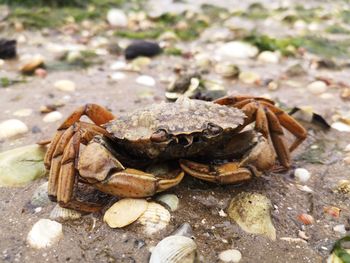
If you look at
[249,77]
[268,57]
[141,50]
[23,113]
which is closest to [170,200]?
[23,113]

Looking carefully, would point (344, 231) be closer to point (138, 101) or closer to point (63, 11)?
point (138, 101)

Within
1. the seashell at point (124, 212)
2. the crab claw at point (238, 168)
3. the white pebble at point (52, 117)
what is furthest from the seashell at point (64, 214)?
the white pebble at point (52, 117)

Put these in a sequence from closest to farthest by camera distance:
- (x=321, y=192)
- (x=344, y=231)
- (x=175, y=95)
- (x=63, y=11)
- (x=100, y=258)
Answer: (x=100, y=258)
(x=344, y=231)
(x=321, y=192)
(x=175, y=95)
(x=63, y=11)

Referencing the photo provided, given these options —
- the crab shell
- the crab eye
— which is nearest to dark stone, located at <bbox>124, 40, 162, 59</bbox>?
the crab shell

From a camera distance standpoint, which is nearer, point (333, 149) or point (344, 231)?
point (344, 231)

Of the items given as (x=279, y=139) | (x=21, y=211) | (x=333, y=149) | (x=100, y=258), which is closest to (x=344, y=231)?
(x=279, y=139)

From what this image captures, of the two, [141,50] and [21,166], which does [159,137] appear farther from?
[141,50]
